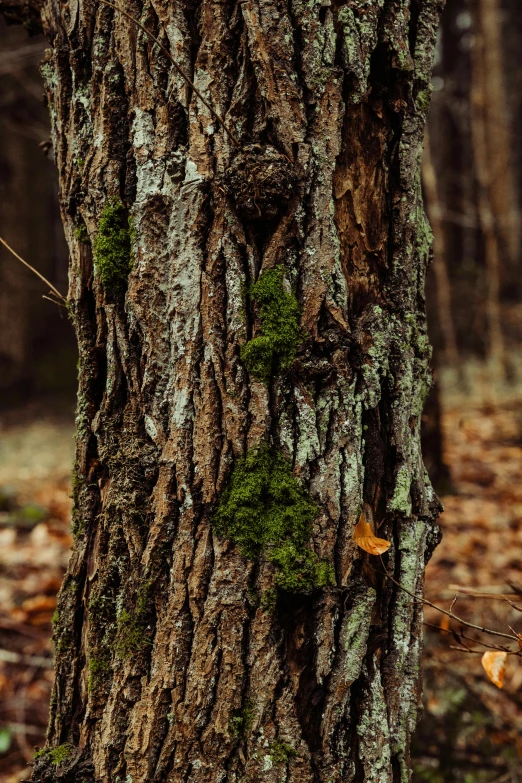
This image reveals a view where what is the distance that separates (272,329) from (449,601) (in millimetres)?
2785

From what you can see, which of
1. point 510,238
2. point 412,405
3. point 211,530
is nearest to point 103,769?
point 211,530

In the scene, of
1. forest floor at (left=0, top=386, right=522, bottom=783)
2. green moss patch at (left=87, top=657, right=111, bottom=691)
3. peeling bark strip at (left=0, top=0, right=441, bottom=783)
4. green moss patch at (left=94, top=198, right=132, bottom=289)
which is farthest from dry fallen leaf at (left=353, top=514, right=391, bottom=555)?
green moss patch at (left=94, top=198, right=132, bottom=289)

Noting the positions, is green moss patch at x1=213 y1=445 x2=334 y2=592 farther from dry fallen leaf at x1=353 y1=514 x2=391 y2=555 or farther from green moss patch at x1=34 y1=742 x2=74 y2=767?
green moss patch at x1=34 y1=742 x2=74 y2=767

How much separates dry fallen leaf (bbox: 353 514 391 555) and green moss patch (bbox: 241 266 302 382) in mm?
417

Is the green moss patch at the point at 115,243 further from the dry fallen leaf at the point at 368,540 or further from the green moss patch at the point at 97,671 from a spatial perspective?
the green moss patch at the point at 97,671

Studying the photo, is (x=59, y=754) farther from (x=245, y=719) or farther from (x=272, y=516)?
(x=272, y=516)

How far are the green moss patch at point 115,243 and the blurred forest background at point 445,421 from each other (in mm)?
531

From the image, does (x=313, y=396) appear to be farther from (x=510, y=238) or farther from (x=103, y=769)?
(x=510, y=238)

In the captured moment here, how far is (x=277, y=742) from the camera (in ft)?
4.33

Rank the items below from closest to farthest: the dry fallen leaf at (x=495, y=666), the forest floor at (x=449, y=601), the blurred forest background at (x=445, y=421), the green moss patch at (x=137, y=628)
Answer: the green moss patch at (x=137, y=628)
the dry fallen leaf at (x=495, y=666)
the forest floor at (x=449, y=601)
the blurred forest background at (x=445, y=421)

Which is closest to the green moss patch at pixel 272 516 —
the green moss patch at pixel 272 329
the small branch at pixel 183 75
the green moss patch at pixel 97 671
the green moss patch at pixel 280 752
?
the green moss patch at pixel 272 329

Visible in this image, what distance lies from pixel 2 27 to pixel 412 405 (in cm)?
1067

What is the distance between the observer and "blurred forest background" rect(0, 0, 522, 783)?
2863mm

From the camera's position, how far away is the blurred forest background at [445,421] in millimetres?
2863
